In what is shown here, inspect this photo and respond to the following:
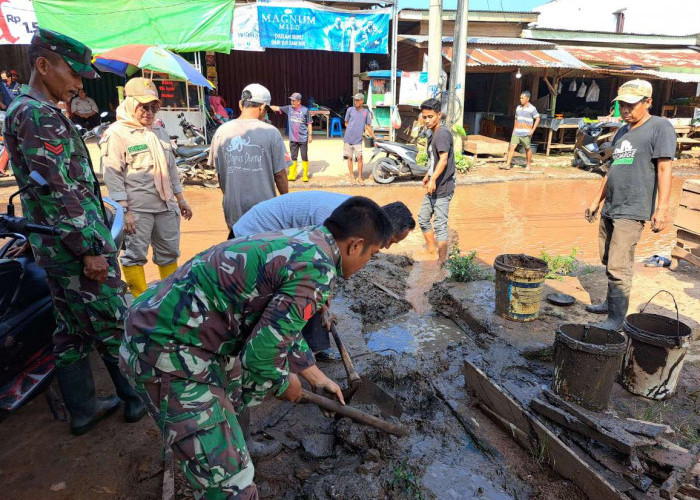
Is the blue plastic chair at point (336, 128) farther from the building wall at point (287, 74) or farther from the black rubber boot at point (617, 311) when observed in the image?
the black rubber boot at point (617, 311)

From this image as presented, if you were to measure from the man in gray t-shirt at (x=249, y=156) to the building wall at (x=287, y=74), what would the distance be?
46.2 feet

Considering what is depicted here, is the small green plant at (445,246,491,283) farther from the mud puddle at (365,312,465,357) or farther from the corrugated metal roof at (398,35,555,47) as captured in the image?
the corrugated metal roof at (398,35,555,47)

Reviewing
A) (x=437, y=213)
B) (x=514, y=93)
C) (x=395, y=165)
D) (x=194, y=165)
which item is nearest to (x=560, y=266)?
(x=437, y=213)

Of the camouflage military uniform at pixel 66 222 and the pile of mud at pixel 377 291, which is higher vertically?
the camouflage military uniform at pixel 66 222

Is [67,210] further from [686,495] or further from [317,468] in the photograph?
[686,495]

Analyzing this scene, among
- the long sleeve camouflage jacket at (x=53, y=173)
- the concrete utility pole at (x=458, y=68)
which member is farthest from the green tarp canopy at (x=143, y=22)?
the long sleeve camouflage jacket at (x=53, y=173)

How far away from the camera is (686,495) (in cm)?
221

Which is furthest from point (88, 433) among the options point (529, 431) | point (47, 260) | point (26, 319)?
point (529, 431)

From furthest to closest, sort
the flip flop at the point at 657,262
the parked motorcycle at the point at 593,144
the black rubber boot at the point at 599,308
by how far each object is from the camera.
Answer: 1. the parked motorcycle at the point at 593,144
2. the flip flop at the point at 657,262
3. the black rubber boot at the point at 599,308

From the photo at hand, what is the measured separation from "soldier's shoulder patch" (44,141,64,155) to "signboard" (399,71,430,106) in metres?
11.9

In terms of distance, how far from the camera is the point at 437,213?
570 centimetres

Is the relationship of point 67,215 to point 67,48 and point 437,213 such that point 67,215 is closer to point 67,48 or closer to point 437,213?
point 67,48

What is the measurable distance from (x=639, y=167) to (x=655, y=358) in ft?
5.30

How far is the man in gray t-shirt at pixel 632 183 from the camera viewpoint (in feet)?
12.3
